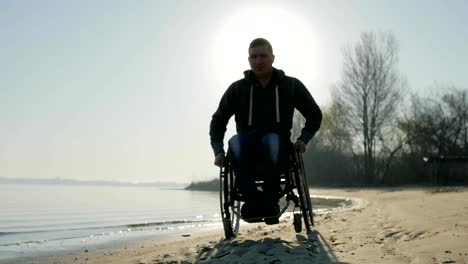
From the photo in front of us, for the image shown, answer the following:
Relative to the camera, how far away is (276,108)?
4098 millimetres

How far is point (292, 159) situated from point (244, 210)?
588 millimetres

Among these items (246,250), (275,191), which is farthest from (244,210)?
(246,250)

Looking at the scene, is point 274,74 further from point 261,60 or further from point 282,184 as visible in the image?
point 282,184

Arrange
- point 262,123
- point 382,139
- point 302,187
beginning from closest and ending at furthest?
point 262,123 < point 302,187 < point 382,139

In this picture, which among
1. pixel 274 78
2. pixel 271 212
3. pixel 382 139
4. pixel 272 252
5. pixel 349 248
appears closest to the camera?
pixel 272 252

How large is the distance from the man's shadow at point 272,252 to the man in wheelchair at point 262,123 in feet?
1.05

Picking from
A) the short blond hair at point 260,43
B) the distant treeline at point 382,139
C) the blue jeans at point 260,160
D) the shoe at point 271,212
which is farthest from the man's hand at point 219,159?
the distant treeline at point 382,139

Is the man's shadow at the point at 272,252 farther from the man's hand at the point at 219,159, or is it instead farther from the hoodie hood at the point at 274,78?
the hoodie hood at the point at 274,78

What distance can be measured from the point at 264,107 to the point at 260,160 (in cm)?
45

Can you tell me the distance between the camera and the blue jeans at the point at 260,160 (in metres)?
3.96

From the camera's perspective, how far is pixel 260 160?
4.04m

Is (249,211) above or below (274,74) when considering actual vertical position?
below

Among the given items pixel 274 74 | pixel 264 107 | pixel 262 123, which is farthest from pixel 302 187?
pixel 274 74

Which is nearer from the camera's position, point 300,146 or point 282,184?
point 300,146
